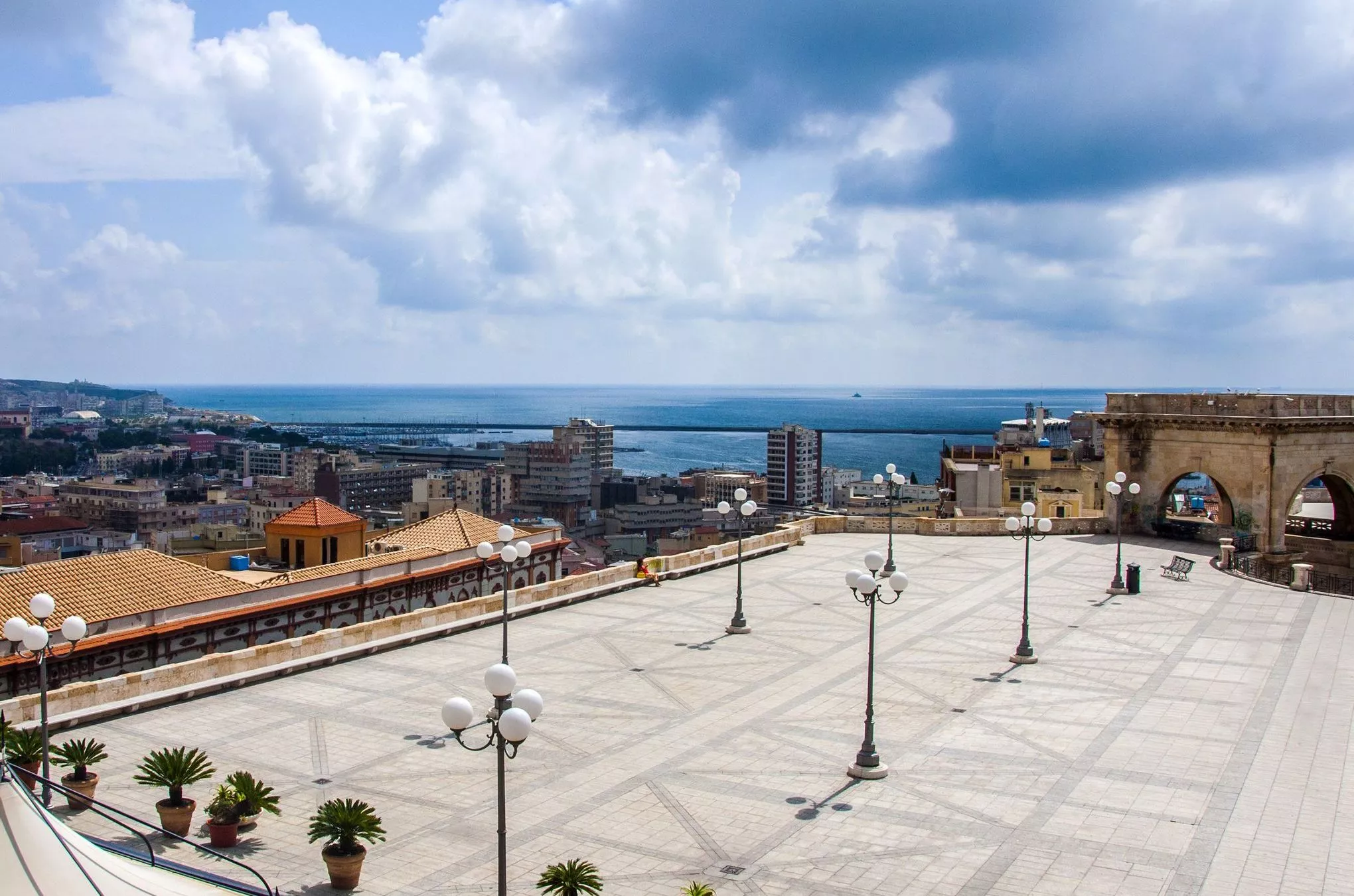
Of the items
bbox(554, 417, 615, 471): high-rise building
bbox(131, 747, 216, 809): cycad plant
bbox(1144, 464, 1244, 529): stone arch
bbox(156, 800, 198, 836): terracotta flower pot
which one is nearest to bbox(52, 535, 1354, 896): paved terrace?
bbox(156, 800, 198, 836): terracotta flower pot

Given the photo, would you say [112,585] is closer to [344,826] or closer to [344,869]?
[344,826]

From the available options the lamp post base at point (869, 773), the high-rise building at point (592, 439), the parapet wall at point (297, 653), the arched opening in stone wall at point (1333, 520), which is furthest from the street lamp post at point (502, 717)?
the high-rise building at point (592, 439)

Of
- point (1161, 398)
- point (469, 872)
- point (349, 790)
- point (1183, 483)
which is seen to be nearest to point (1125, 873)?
point (469, 872)

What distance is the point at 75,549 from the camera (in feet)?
264

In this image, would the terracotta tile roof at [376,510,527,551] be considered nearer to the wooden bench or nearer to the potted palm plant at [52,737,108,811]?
the wooden bench

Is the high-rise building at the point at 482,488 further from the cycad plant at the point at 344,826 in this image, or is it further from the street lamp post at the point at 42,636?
the cycad plant at the point at 344,826

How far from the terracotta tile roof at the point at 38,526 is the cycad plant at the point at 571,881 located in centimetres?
7531

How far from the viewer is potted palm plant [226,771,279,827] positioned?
13.3 m

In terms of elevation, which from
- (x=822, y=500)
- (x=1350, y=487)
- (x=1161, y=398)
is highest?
(x=1161, y=398)

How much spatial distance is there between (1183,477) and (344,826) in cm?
3248

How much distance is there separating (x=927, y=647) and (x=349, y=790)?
508 inches

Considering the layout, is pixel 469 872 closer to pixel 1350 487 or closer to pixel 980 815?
pixel 980 815

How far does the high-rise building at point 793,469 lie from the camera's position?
166 metres

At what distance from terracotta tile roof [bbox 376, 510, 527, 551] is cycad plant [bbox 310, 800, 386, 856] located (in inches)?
929
